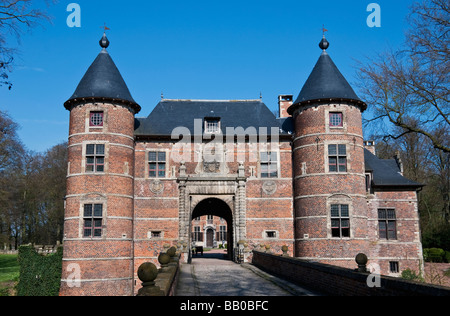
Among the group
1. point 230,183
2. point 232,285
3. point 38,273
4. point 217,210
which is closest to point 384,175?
point 230,183

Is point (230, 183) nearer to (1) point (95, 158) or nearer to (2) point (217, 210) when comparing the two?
(2) point (217, 210)

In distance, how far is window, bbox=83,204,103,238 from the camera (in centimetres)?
→ 1889

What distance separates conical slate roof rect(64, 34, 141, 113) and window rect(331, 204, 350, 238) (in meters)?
11.1

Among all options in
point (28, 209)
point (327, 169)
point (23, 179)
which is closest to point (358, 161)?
point (327, 169)

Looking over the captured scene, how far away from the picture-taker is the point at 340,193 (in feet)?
63.6

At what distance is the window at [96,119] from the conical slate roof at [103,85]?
2.38ft

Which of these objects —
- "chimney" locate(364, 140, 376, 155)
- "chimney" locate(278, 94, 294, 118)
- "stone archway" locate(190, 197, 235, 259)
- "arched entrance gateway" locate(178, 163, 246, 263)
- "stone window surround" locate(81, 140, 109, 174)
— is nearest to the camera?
"stone window surround" locate(81, 140, 109, 174)

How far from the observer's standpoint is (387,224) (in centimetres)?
2148

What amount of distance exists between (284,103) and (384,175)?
7.37 m

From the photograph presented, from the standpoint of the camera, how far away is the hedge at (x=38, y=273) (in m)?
21.8

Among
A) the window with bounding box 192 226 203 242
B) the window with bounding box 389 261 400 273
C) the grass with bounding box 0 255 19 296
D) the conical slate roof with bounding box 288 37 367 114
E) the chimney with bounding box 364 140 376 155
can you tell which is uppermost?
the conical slate roof with bounding box 288 37 367 114

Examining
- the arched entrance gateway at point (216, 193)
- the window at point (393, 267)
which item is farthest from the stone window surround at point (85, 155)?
the window at point (393, 267)

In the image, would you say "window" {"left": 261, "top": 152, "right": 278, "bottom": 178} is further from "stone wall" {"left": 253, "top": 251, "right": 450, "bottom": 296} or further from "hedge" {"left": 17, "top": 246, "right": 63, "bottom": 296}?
"hedge" {"left": 17, "top": 246, "right": 63, "bottom": 296}

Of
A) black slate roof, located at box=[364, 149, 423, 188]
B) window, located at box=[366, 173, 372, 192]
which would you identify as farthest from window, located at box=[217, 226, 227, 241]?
window, located at box=[366, 173, 372, 192]
